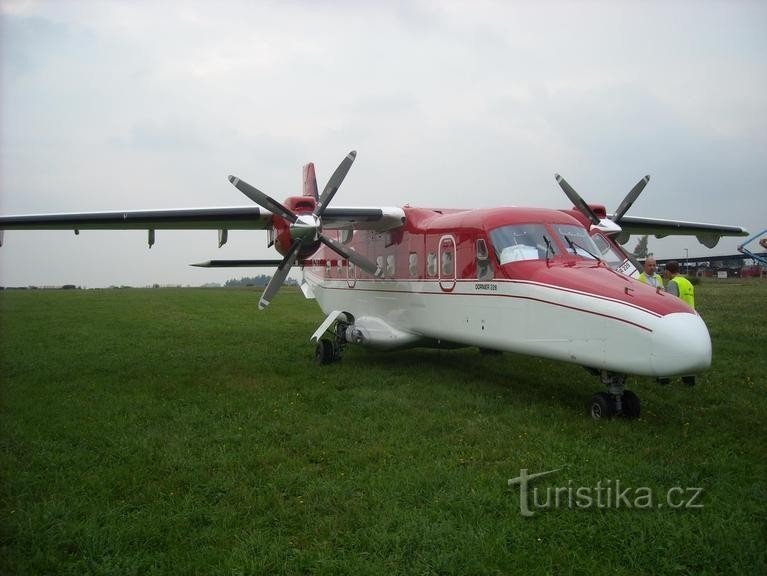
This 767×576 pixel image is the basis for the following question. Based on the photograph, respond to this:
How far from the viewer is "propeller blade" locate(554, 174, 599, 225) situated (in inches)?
472

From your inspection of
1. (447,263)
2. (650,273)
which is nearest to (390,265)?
(447,263)

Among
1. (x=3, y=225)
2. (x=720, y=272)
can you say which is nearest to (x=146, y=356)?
(x=3, y=225)

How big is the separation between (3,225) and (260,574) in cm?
965

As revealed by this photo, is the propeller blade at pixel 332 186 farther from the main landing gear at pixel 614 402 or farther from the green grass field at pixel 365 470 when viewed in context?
the main landing gear at pixel 614 402

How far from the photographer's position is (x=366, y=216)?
36.5ft

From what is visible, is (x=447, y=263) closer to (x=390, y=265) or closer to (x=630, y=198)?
(x=390, y=265)

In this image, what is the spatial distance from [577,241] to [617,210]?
19.3 feet

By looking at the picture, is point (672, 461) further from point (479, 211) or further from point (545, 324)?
point (479, 211)

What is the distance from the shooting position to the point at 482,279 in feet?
28.7

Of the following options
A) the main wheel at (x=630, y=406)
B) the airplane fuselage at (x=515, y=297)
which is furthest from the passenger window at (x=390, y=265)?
the main wheel at (x=630, y=406)

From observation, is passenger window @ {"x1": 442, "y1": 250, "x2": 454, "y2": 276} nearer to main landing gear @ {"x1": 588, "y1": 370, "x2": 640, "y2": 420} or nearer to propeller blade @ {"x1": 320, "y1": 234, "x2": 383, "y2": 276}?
propeller blade @ {"x1": 320, "y1": 234, "x2": 383, "y2": 276}

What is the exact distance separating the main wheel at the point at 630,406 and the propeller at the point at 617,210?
6236mm

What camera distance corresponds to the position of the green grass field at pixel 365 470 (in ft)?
12.9

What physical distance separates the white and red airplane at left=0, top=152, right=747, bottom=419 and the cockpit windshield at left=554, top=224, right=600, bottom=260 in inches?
1.0
